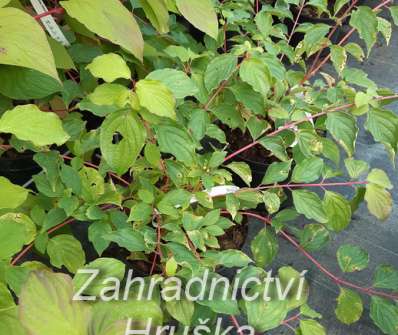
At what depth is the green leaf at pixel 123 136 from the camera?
0.76 meters

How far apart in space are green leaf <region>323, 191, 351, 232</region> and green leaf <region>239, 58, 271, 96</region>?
0.26m

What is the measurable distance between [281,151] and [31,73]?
538 millimetres

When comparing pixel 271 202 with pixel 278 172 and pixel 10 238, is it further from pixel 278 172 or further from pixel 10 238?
pixel 10 238

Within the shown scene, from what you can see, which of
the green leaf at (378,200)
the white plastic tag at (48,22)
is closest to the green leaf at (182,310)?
the green leaf at (378,200)

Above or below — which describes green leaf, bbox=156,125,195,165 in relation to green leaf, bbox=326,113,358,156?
above

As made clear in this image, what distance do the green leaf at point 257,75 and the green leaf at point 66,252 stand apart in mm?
467

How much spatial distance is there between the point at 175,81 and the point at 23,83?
1.05ft

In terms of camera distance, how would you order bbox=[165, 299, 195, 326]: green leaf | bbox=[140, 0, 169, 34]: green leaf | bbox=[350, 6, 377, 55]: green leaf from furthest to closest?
bbox=[350, 6, 377, 55]: green leaf → bbox=[140, 0, 169, 34]: green leaf → bbox=[165, 299, 195, 326]: green leaf

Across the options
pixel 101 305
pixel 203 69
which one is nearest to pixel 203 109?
pixel 203 69

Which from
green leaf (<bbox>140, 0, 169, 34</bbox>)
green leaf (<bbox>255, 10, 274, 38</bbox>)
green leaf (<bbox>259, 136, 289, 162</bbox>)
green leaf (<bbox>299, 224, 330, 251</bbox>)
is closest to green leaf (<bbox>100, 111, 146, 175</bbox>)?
green leaf (<bbox>140, 0, 169, 34</bbox>)

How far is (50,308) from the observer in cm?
41

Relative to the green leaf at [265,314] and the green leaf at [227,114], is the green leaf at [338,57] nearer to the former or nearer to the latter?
the green leaf at [227,114]

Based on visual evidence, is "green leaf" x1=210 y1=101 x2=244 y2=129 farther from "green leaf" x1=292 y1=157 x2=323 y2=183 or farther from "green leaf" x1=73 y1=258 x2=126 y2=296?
"green leaf" x1=73 y1=258 x2=126 y2=296

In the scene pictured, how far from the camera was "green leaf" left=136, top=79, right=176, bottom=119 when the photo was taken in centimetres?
74
